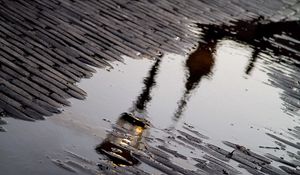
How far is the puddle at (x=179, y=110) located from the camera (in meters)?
4.35

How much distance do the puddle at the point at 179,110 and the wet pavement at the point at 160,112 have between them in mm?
16

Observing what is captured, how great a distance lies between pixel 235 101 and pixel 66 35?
2920mm

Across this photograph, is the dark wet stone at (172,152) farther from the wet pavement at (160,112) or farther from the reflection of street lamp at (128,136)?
the reflection of street lamp at (128,136)

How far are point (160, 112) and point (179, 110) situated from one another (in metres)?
0.34

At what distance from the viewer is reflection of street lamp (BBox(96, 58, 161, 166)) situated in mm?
4372

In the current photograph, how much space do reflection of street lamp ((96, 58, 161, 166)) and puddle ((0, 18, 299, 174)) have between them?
13 millimetres

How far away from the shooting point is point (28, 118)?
14.7 feet

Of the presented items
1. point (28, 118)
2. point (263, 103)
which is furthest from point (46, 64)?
point (263, 103)

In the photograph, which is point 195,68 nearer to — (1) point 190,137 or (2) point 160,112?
(2) point 160,112

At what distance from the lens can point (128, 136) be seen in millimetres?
4770

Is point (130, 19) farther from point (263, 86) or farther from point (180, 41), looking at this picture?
point (263, 86)

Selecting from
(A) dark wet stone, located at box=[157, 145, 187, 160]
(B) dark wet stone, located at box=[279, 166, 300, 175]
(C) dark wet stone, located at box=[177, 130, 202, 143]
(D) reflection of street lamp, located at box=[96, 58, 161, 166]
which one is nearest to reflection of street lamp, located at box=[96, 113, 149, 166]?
(D) reflection of street lamp, located at box=[96, 58, 161, 166]

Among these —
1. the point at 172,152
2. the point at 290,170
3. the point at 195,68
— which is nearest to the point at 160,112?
the point at 172,152

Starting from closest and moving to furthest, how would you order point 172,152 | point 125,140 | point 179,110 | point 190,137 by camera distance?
1. point 125,140
2. point 172,152
3. point 190,137
4. point 179,110
